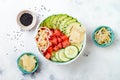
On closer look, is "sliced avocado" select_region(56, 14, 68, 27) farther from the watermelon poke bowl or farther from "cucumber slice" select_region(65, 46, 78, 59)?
"cucumber slice" select_region(65, 46, 78, 59)

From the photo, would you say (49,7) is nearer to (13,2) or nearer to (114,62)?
(13,2)

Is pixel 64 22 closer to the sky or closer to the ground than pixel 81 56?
closer to the sky

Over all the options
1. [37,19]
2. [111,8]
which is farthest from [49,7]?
[111,8]

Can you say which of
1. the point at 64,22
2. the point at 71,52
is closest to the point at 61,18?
the point at 64,22

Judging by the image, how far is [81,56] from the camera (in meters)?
1.33

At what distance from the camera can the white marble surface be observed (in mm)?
1323

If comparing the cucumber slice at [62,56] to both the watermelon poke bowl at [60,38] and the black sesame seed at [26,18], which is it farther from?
the black sesame seed at [26,18]

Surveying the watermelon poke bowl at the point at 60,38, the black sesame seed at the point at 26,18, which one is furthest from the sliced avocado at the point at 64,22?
the black sesame seed at the point at 26,18

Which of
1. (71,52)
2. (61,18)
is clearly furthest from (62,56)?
(61,18)

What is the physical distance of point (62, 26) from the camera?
1306mm

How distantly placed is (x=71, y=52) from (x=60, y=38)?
7cm

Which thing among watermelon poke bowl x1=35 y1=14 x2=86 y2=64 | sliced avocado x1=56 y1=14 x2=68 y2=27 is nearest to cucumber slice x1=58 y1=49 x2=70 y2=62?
watermelon poke bowl x1=35 y1=14 x2=86 y2=64

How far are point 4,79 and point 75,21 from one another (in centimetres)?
35

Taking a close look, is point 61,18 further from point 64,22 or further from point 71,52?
point 71,52
